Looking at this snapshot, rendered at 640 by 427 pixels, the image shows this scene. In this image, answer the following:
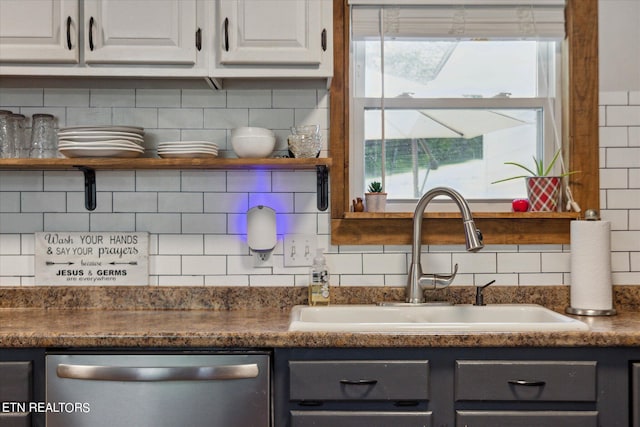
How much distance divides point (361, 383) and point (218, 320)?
1.84 feet

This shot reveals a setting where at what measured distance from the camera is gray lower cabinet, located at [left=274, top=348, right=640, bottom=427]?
1.77 metres

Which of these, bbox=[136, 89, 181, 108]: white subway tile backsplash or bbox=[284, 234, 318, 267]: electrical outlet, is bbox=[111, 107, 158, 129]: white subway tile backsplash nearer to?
bbox=[136, 89, 181, 108]: white subway tile backsplash

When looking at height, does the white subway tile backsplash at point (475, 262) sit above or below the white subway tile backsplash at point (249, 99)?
below

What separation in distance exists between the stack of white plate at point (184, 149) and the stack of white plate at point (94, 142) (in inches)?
4.7

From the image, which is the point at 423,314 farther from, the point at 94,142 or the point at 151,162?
the point at 94,142

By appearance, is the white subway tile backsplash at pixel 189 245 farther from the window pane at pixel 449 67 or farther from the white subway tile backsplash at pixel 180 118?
the window pane at pixel 449 67

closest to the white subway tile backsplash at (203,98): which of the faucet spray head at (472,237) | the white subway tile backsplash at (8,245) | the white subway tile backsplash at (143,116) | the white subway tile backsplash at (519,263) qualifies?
the white subway tile backsplash at (143,116)

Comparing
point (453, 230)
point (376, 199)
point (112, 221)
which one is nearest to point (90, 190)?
point (112, 221)

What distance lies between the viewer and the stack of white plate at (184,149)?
214 cm

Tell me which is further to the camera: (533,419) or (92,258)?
(92,258)

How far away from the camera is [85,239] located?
2373 millimetres

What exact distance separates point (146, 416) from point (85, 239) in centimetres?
88

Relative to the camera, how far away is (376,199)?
2381 millimetres

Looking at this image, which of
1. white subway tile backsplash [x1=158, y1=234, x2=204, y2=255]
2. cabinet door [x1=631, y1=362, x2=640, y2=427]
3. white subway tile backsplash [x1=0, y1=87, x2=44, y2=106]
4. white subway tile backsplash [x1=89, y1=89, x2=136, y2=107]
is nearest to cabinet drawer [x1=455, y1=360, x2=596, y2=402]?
cabinet door [x1=631, y1=362, x2=640, y2=427]
